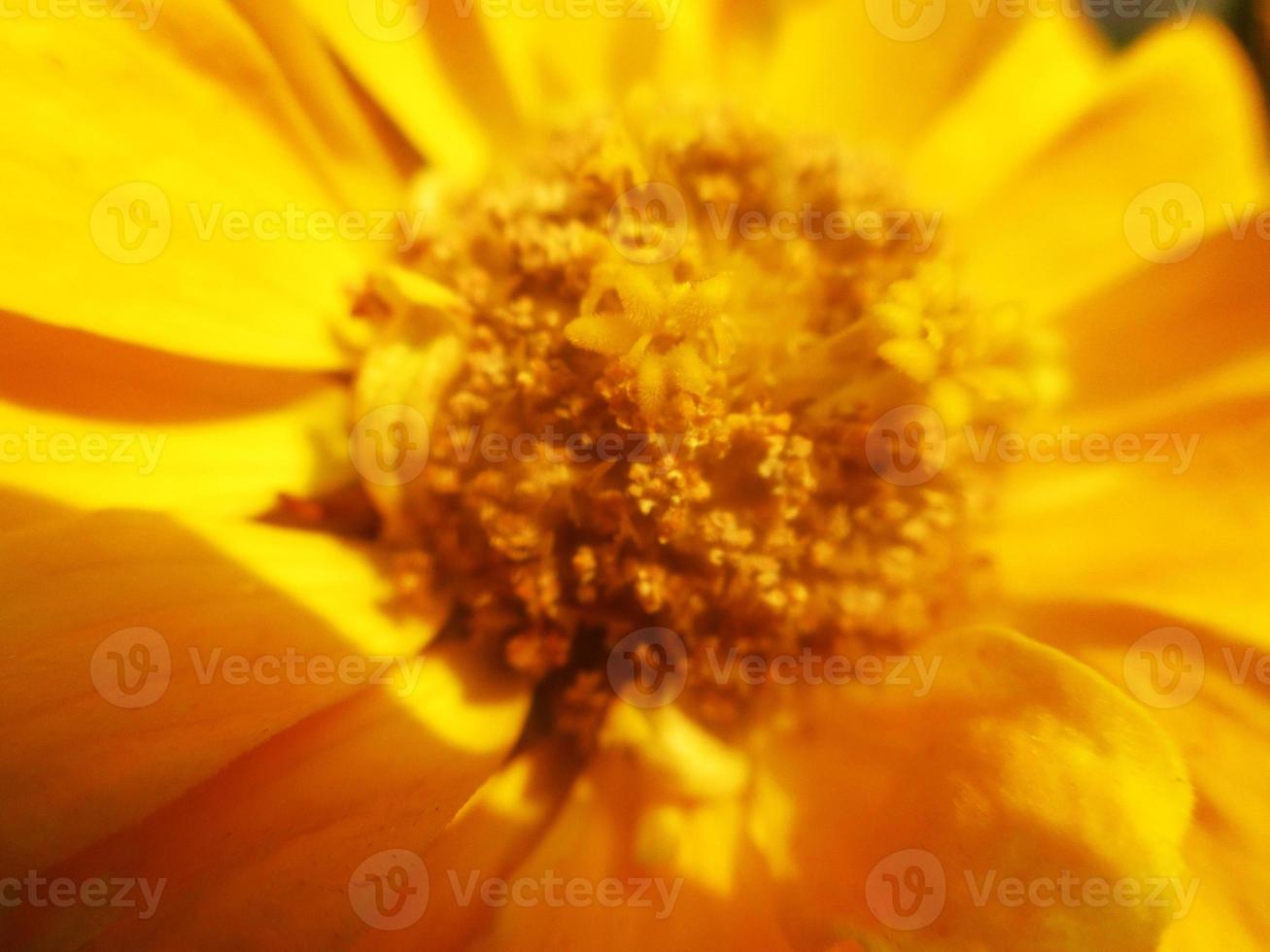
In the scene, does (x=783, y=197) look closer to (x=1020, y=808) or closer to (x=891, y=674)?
(x=891, y=674)

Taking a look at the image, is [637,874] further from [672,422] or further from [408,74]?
[408,74]

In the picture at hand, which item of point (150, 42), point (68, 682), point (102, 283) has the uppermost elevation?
point (150, 42)

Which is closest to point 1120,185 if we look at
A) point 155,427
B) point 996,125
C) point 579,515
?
point 996,125

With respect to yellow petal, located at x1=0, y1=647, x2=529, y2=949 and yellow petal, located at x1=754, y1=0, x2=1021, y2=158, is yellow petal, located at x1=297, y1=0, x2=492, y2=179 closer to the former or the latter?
yellow petal, located at x1=754, y1=0, x2=1021, y2=158

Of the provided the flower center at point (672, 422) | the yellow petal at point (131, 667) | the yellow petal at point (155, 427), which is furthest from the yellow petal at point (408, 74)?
the yellow petal at point (131, 667)

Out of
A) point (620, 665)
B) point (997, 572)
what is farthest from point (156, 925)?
point (997, 572)

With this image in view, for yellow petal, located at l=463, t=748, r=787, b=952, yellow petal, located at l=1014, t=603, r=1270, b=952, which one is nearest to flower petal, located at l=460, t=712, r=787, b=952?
yellow petal, located at l=463, t=748, r=787, b=952

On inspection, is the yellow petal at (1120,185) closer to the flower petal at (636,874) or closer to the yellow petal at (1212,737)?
the yellow petal at (1212,737)
